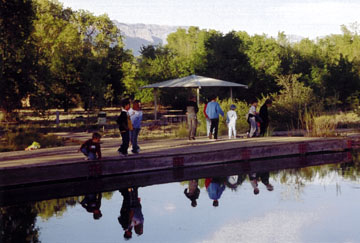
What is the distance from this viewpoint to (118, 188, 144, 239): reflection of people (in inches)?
357

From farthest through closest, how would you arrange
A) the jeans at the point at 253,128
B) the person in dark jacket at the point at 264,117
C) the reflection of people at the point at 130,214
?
the jeans at the point at 253,128 < the person in dark jacket at the point at 264,117 < the reflection of people at the point at 130,214

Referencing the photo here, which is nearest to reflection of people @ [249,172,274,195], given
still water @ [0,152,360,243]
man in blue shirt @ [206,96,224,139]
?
still water @ [0,152,360,243]

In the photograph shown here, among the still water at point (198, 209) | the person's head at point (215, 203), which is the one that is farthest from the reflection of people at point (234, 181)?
the person's head at point (215, 203)

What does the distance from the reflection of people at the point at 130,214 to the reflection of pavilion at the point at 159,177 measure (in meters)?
0.78

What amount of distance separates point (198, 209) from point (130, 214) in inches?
53.2

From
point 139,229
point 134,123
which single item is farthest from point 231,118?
point 139,229

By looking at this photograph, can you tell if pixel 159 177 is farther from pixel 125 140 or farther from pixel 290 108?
pixel 290 108

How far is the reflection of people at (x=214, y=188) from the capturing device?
11.6 meters

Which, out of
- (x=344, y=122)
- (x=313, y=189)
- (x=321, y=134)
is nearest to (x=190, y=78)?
(x=344, y=122)

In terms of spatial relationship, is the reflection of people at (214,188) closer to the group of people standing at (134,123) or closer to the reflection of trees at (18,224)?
the group of people standing at (134,123)

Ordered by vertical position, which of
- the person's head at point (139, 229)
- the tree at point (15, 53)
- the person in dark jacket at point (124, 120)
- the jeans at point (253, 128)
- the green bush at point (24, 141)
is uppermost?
the tree at point (15, 53)

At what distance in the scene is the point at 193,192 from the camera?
12352mm

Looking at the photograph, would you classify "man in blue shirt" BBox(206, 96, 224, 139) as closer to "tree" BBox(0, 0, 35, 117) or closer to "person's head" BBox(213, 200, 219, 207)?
"person's head" BBox(213, 200, 219, 207)

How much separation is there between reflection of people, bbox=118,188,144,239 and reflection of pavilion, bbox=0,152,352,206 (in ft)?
2.54
